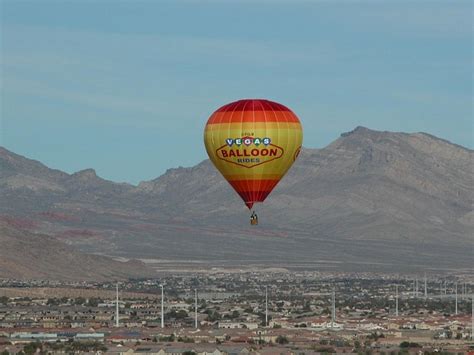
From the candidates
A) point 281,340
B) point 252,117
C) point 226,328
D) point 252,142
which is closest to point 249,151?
point 252,142

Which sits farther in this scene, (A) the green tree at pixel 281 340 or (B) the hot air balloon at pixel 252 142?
(A) the green tree at pixel 281 340

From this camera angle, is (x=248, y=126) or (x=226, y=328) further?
(x=226, y=328)

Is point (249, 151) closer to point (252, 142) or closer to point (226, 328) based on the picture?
point (252, 142)

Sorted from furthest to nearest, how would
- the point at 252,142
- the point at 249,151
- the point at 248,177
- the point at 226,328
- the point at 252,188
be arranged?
1. the point at 226,328
2. the point at 252,188
3. the point at 248,177
4. the point at 249,151
5. the point at 252,142

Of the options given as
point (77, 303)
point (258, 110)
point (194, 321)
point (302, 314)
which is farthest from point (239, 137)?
point (77, 303)

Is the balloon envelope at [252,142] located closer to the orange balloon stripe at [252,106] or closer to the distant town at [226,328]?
the orange balloon stripe at [252,106]

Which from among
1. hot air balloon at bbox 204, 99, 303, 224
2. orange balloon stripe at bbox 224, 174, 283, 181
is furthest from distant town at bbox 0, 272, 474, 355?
hot air balloon at bbox 204, 99, 303, 224

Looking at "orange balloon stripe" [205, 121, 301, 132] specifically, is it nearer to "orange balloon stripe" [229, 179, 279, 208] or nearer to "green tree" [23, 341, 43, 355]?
"orange balloon stripe" [229, 179, 279, 208]

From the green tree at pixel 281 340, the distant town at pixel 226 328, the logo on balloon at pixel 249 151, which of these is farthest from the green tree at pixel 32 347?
the logo on balloon at pixel 249 151
